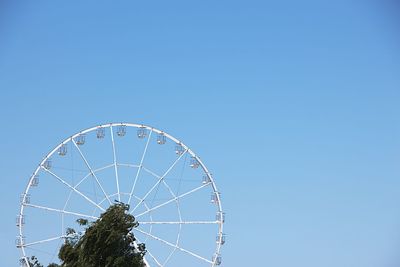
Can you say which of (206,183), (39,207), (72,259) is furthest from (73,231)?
(206,183)

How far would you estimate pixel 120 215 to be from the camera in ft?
183

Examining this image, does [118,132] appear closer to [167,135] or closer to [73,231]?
[167,135]

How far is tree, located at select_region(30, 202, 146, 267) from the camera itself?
54.3 m

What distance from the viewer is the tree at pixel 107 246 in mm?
54281

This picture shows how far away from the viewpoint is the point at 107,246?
5466 cm

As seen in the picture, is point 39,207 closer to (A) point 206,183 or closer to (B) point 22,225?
(B) point 22,225

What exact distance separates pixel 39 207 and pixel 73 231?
9.06 meters

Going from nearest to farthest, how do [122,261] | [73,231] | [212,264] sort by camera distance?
1. [122,261]
2. [73,231]
3. [212,264]

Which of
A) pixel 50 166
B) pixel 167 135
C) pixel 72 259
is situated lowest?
pixel 72 259

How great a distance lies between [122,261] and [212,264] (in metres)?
12.3

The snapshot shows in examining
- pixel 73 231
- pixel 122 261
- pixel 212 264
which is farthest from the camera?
pixel 212 264

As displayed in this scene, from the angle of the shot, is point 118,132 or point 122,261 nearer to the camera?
point 122,261

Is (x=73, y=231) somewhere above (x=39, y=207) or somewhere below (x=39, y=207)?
below

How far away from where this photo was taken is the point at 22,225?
2608 inches
